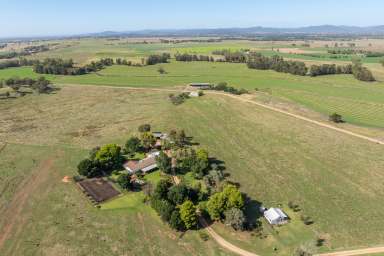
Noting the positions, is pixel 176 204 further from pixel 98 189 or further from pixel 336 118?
pixel 336 118

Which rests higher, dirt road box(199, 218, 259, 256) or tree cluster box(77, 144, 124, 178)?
tree cluster box(77, 144, 124, 178)

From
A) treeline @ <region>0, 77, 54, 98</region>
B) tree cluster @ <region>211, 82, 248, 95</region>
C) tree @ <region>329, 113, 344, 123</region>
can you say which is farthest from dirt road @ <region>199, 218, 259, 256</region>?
treeline @ <region>0, 77, 54, 98</region>

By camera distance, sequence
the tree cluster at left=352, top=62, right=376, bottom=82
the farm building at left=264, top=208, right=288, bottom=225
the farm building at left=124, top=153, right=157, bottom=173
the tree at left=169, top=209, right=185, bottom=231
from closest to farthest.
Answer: the tree at left=169, top=209, right=185, bottom=231
the farm building at left=264, top=208, right=288, bottom=225
the farm building at left=124, top=153, right=157, bottom=173
the tree cluster at left=352, top=62, right=376, bottom=82

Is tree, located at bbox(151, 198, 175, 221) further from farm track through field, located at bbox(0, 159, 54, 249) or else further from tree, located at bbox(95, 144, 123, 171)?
farm track through field, located at bbox(0, 159, 54, 249)

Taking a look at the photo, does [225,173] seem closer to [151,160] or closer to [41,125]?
[151,160]

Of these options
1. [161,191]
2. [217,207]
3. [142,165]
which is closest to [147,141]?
[142,165]

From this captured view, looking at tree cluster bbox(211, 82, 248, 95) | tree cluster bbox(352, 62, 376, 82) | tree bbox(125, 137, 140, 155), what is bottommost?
tree bbox(125, 137, 140, 155)
